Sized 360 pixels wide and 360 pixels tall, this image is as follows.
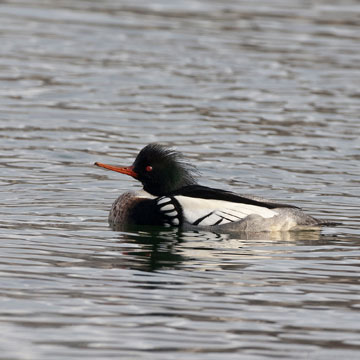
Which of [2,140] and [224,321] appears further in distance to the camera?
[2,140]

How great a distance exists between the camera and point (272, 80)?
847 inches

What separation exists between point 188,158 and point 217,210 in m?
4.21

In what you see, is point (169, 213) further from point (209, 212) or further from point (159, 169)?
point (159, 169)

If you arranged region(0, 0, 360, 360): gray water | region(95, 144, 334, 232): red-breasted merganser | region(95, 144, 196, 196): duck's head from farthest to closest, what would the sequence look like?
region(95, 144, 196, 196): duck's head, region(95, 144, 334, 232): red-breasted merganser, region(0, 0, 360, 360): gray water

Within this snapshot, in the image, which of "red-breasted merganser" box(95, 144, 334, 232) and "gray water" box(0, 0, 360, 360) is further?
"red-breasted merganser" box(95, 144, 334, 232)

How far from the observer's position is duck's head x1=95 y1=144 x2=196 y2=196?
12.4 metres

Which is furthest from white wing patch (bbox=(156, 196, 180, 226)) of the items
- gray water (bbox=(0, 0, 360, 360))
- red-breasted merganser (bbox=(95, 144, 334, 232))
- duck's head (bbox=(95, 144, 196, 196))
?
duck's head (bbox=(95, 144, 196, 196))

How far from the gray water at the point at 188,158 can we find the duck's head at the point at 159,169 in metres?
0.66

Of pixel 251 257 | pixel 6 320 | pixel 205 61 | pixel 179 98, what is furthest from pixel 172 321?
pixel 205 61

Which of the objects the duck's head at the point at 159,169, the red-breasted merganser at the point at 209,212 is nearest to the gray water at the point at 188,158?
the red-breasted merganser at the point at 209,212

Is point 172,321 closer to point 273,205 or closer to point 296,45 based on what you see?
point 273,205

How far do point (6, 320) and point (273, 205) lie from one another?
4450 mm

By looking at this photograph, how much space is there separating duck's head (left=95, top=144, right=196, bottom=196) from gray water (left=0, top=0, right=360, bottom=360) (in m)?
0.66

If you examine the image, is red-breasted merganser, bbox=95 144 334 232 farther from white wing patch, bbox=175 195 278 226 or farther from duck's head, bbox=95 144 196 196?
duck's head, bbox=95 144 196 196
